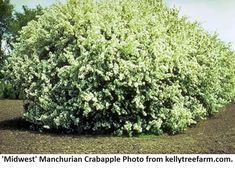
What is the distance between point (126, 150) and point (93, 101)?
109 inches

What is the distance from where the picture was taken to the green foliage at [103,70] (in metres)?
15.3

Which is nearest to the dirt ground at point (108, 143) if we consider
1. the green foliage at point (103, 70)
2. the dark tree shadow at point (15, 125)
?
the dark tree shadow at point (15, 125)

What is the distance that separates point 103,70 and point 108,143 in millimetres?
2181

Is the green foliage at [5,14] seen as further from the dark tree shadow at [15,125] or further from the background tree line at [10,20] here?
the dark tree shadow at [15,125]

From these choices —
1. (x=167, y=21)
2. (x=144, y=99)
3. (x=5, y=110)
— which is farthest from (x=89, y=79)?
(x=5, y=110)

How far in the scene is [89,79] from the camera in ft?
50.0

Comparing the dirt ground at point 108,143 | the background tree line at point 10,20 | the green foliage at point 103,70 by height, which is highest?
the background tree line at point 10,20

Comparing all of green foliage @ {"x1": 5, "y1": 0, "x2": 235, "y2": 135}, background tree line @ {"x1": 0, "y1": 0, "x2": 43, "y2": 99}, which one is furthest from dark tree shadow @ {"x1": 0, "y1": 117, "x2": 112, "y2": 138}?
background tree line @ {"x1": 0, "y1": 0, "x2": 43, "y2": 99}

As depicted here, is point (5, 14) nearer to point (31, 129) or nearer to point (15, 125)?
point (15, 125)

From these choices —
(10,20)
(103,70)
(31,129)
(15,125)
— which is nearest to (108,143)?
(103,70)

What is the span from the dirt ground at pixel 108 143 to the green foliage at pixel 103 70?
0.63 metres

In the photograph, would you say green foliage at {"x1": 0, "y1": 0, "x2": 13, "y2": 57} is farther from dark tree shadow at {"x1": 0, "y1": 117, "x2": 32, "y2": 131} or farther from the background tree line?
dark tree shadow at {"x1": 0, "y1": 117, "x2": 32, "y2": 131}

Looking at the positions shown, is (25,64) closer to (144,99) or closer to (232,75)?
(144,99)

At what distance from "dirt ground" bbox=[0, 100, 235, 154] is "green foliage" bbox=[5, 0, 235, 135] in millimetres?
632
